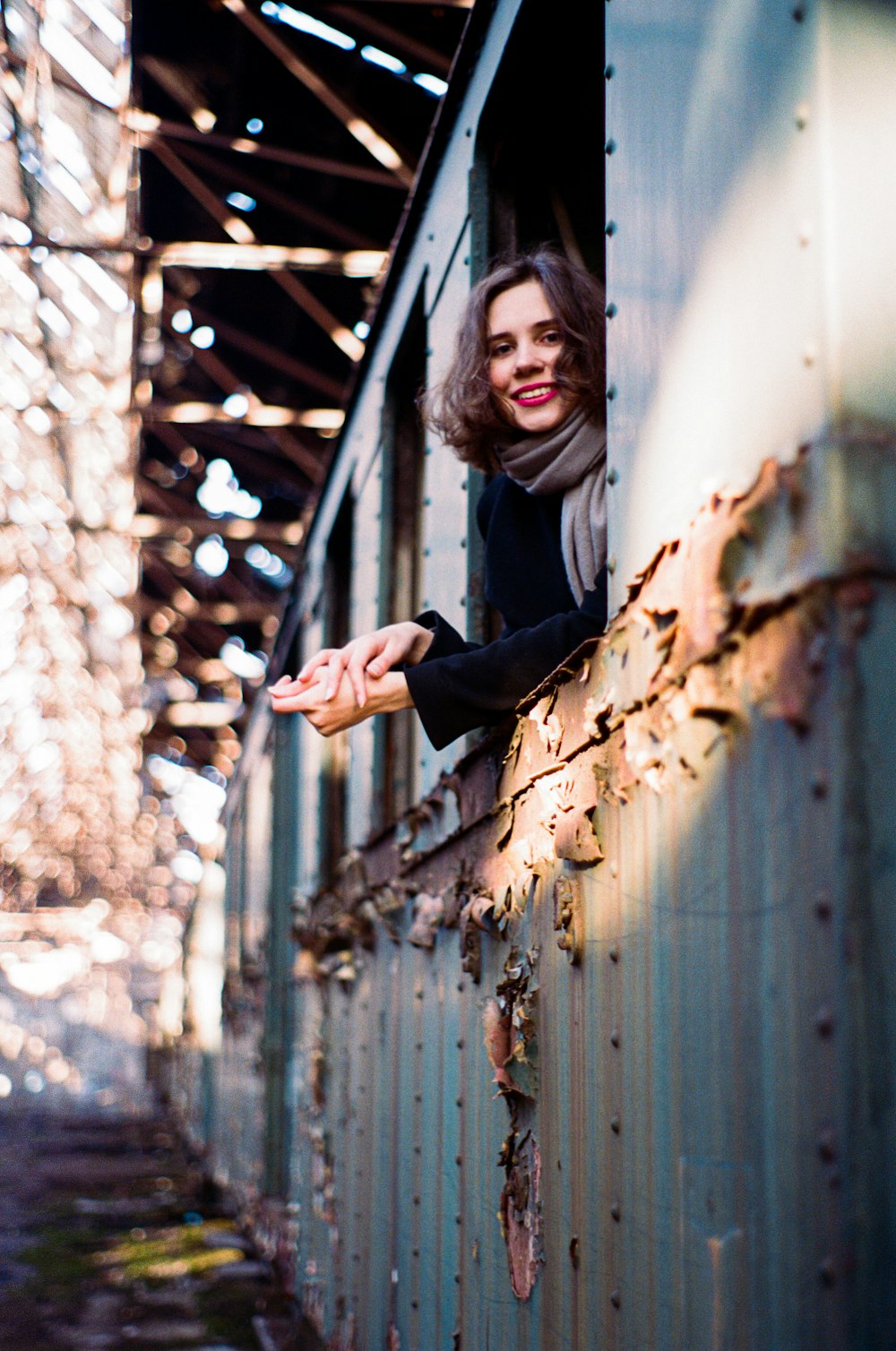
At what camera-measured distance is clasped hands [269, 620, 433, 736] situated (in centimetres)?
265

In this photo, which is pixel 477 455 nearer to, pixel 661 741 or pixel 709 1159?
pixel 661 741

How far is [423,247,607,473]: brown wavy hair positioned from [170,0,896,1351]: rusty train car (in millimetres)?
467

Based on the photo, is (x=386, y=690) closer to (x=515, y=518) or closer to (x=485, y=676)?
(x=485, y=676)

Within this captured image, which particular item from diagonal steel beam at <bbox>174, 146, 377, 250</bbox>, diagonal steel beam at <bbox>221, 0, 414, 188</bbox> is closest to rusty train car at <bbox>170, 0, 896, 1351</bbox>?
diagonal steel beam at <bbox>221, 0, 414, 188</bbox>

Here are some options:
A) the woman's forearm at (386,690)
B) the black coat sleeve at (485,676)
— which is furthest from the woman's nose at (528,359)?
the woman's forearm at (386,690)

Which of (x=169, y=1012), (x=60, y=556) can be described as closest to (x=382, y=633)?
(x=60, y=556)

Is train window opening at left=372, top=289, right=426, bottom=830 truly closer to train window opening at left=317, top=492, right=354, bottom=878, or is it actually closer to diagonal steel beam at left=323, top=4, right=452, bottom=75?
train window opening at left=317, top=492, right=354, bottom=878

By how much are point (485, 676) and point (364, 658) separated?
0.23m

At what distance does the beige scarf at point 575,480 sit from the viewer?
2.63 metres

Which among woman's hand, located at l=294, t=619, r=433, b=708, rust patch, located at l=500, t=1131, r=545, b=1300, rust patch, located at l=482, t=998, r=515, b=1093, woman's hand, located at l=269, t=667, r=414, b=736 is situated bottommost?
rust patch, located at l=500, t=1131, r=545, b=1300

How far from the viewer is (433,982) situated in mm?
3791

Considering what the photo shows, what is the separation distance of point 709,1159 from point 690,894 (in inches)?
12.2

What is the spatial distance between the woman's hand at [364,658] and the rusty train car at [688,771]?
300 mm

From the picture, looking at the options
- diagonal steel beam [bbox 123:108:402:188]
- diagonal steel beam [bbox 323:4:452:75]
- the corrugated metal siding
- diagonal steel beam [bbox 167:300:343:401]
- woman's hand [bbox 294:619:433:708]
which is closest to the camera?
the corrugated metal siding
